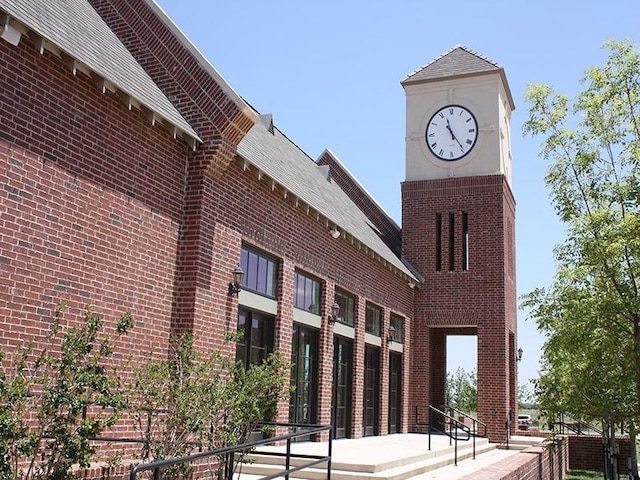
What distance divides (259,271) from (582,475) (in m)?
18.7

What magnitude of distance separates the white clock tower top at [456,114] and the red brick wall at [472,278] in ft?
1.98

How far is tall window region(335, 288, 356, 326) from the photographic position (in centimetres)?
1711

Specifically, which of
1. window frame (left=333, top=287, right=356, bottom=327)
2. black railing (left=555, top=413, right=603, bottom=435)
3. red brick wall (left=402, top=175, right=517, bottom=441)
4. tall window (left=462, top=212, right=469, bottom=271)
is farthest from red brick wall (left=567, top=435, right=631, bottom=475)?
window frame (left=333, top=287, right=356, bottom=327)

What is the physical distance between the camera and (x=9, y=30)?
7.52 metres

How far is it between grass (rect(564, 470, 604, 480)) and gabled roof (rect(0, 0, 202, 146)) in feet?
67.0

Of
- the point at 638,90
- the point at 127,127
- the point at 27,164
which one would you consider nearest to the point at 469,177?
the point at 638,90

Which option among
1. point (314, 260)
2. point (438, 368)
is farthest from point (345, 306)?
point (438, 368)

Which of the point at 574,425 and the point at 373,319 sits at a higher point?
the point at 373,319

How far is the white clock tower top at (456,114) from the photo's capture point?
2375 centimetres

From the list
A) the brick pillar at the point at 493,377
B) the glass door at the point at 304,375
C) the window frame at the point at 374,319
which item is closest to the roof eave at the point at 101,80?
the glass door at the point at 304,375

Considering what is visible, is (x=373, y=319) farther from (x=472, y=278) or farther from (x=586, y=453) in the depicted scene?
(x=586, y=453)

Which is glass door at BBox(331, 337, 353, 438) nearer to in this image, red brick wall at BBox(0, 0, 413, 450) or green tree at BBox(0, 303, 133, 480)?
red brick wall at BBox(0, 0, 413, 450)

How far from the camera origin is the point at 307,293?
15.3 m

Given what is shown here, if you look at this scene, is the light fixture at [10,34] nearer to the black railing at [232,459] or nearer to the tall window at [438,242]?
the black railing at [232,459]
